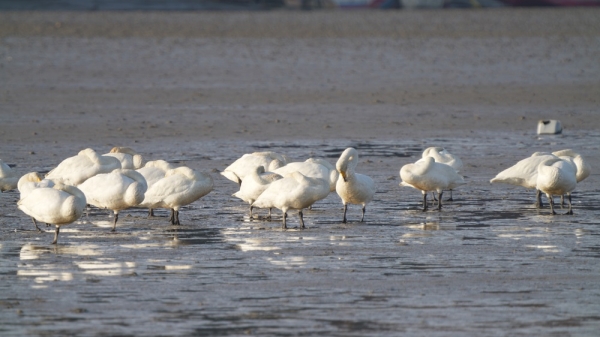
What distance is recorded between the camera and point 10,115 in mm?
20281

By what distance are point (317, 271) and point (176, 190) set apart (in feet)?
8.26

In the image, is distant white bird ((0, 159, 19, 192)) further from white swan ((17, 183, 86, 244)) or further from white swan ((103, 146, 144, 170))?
white swan ((17, 183, 86, 244))

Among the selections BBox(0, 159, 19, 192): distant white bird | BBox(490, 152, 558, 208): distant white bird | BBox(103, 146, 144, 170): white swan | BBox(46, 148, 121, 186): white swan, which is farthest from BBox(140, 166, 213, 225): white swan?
BBox(490, 152, 558, 208): distant white bird

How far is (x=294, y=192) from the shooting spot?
1094 cm

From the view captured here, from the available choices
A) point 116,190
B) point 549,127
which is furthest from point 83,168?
point 549,127

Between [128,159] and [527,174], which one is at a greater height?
[128,159]

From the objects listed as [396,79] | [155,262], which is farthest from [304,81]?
[155,262]

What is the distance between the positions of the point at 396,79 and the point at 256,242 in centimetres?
1670

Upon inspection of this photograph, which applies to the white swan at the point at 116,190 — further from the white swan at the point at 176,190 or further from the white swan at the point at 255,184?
the white swan at the point at 255,184

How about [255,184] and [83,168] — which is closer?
[255,184]

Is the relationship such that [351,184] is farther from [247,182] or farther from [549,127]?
[549,127]

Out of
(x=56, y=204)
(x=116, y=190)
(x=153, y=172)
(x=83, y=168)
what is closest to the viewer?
(x=56, y=204)

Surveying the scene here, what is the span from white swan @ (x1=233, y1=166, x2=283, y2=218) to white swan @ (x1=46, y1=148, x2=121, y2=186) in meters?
1.47

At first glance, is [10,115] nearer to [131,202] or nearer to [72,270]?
[131,202]
